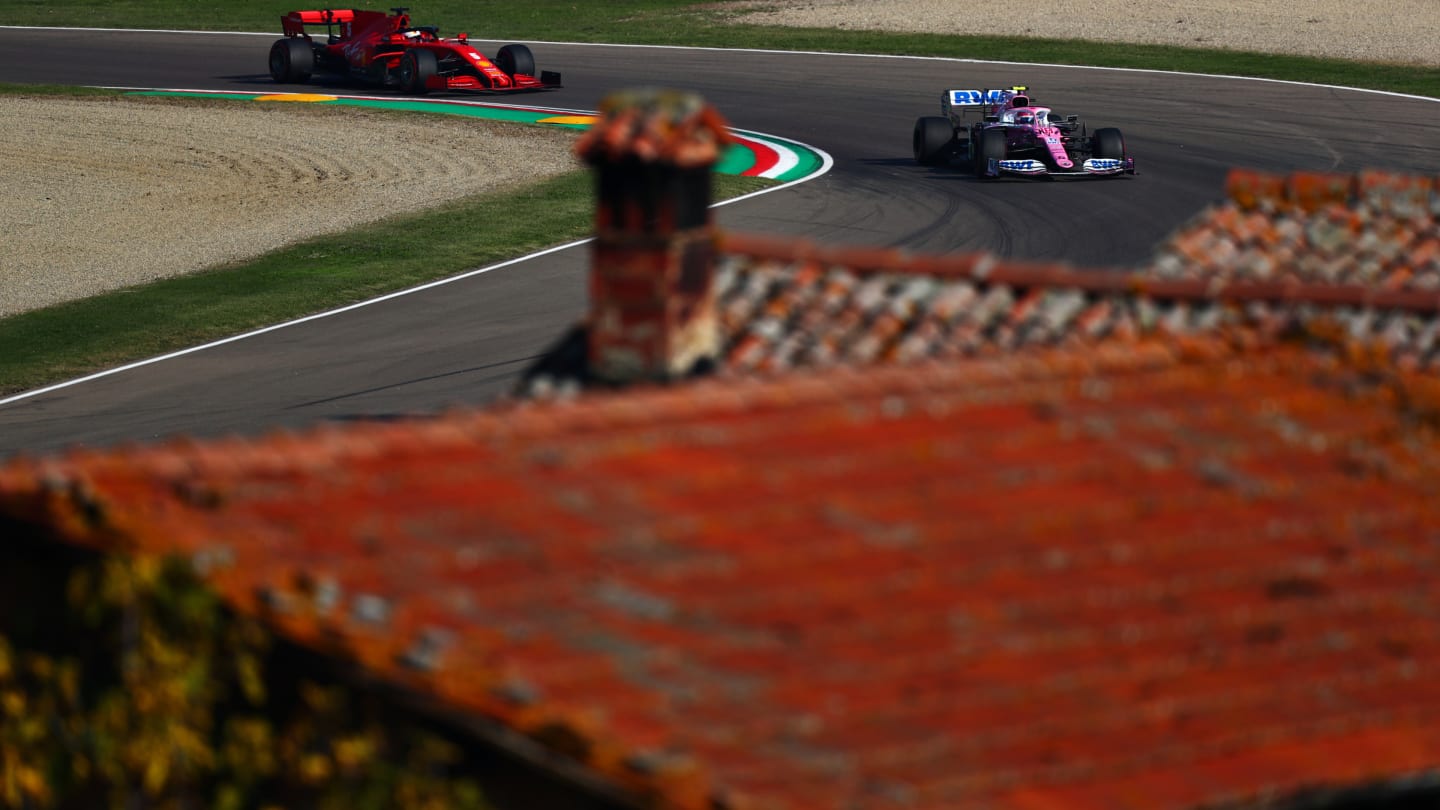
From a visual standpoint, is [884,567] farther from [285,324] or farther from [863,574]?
[285,324]

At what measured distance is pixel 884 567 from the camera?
7023mm

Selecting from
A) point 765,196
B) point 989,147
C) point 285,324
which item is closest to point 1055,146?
point 989,147

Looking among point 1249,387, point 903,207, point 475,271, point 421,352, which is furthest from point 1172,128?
point 1249,387

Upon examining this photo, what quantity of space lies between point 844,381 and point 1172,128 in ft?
104

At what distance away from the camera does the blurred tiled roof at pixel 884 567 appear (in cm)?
616

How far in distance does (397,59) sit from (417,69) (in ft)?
2.52

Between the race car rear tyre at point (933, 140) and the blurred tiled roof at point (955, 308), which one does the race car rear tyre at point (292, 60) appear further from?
the blurred tiled roof at point (955, 308)

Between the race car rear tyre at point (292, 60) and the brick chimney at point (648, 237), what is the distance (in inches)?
1548

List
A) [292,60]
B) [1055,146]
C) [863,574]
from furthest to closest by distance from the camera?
[292,60] < [1055,146] < [863,574]

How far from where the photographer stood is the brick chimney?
9062 millimetres

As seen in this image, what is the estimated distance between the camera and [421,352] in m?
23.5

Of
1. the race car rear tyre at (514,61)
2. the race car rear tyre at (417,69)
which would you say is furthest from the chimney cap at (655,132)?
the race car rear tyre at (417,69)

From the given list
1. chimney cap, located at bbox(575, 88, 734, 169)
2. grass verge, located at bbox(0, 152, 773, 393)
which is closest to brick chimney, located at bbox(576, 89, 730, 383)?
chimney cap, located at bbox(575, 88, 734, 169)

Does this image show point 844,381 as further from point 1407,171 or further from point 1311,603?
point 1407,171
